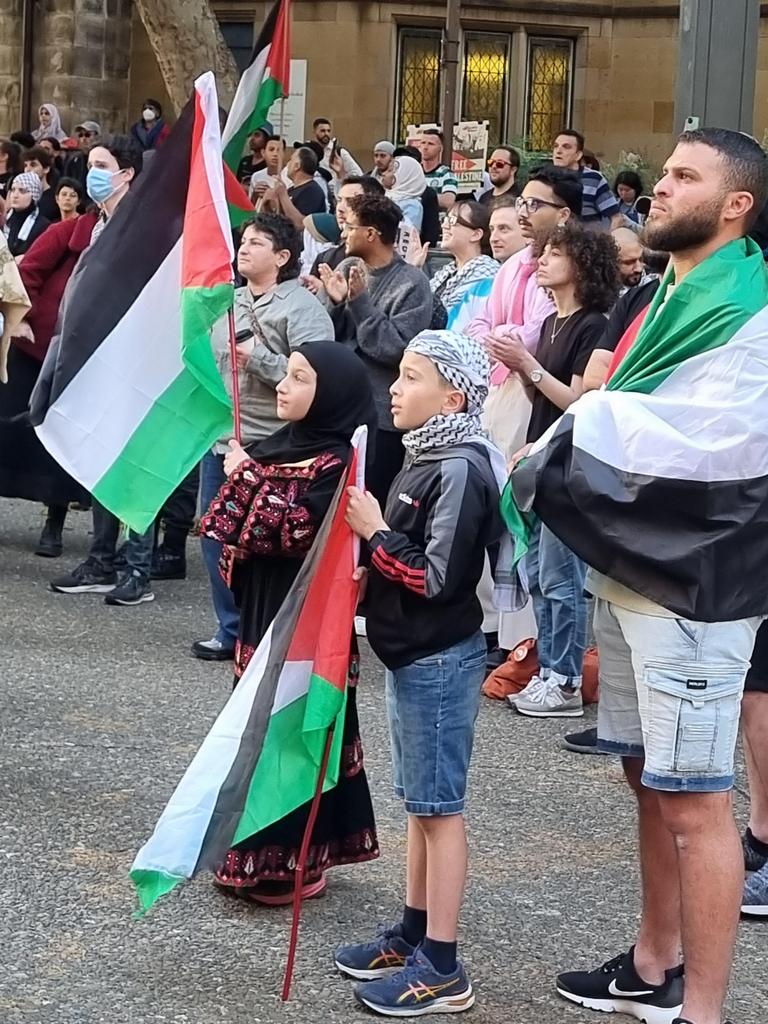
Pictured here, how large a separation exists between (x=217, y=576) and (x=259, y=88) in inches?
84.8

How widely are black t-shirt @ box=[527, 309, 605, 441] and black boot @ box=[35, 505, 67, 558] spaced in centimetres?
360

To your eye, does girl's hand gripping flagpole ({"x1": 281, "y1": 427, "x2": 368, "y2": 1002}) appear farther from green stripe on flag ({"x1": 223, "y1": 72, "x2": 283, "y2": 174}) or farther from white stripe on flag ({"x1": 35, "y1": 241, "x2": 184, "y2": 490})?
green stripe on flag ({"x1": 223, "y1": 72, "x2": 283, "y2": 174})

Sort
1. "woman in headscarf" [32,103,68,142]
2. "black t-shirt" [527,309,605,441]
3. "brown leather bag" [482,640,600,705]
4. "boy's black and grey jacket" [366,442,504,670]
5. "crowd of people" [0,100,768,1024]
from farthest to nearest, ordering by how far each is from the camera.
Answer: "woman in headscarf" [32,103,68,142] < "brown leather bag" [482,640,600,705] < "black t-shirt" [527,309,605,441] < "boy's black and grey jacket" [366,442,504,670] < "crowd of people" [0,100,768,1024]

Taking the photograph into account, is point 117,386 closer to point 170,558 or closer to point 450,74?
point 170,558

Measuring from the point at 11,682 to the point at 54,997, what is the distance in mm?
3121

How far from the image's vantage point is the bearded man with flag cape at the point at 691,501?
3752 mm

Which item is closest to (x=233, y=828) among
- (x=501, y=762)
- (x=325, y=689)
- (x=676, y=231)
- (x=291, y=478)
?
(x=325, y=689)

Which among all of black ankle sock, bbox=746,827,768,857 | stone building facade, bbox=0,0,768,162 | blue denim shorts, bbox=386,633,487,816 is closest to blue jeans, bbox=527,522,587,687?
black ankle sock, bbox=746,827,768,857

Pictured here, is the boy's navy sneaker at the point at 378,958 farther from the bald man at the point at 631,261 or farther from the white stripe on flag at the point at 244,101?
the bald man at the point at 631,261

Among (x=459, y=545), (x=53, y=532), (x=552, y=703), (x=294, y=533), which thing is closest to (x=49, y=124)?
(x=53, y=532)

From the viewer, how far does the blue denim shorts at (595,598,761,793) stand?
3.82 m

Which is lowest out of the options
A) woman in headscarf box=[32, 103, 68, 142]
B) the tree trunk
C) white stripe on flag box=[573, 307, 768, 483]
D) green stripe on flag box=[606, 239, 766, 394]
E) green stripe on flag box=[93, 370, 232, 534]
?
green stripe on flag box=[93, 370, 232, 534]

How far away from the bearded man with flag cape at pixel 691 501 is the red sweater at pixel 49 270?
5885mm

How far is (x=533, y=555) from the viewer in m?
7.14
